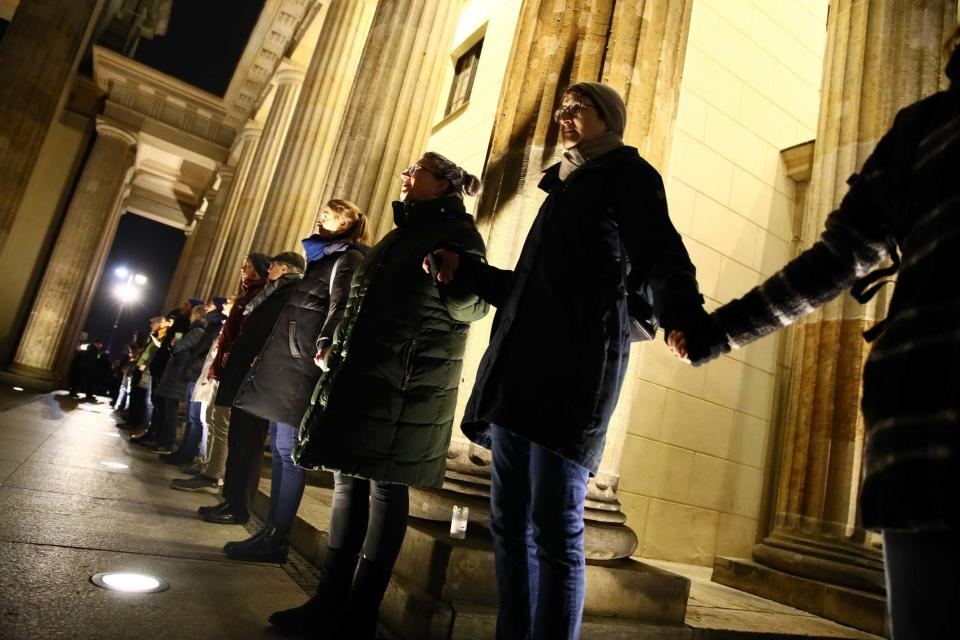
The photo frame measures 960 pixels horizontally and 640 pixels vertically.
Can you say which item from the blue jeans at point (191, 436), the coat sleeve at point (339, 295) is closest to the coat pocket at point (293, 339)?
the coat sleeve at point (339, 295)

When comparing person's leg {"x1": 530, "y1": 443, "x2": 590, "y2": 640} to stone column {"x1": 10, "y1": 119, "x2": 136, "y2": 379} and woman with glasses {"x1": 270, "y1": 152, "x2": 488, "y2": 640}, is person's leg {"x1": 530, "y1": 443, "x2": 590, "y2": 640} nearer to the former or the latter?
woman with glasses {"x1": 270, "y1": 152, "x2": 488, "y2": 640}

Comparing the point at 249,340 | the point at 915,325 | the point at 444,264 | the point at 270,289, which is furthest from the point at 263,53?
the point at 915,325

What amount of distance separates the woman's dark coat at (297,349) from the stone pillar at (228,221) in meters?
7.86

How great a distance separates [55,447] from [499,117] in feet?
17.2

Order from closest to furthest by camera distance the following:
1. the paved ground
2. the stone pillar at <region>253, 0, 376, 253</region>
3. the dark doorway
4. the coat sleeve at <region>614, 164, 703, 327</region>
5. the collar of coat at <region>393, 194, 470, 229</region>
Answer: the coat sleeve at <region>614, 164, 703, 327</region>
the paved ground
the collar of coat at <region>393, 194, 470, 229</region>
the stone pillar at <region>253, 0, 376, 253</region>
the dark doorway

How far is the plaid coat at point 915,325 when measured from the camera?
2.61ft

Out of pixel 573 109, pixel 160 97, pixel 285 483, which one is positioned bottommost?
pixel 285 483

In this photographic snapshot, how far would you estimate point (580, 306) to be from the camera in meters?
1.64

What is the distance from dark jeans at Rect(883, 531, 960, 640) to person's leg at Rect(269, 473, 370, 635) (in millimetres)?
1805

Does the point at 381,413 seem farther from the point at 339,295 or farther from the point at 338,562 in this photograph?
the point at 339,295

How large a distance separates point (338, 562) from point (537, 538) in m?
0.98

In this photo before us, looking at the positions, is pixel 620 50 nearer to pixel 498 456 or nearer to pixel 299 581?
pixel 498 456

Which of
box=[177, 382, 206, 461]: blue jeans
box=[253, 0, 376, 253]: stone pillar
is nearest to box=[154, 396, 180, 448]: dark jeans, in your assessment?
box=[177, 382, 206, 461]: blue jeans

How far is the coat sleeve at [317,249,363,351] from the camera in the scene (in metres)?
2.69
